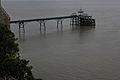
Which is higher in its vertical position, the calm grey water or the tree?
the tree

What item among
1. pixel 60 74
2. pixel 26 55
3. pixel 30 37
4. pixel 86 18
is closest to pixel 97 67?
pixel 60 74

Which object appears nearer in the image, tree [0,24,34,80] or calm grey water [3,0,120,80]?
tree [0,24,34,80]

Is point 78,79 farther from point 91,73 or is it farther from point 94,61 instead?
point 94,61

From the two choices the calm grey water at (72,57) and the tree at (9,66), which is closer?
the tree at (9,66)

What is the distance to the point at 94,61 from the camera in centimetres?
2938

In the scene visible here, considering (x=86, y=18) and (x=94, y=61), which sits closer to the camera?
(x=94, y=61)

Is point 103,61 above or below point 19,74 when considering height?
below

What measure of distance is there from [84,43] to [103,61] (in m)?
12.4

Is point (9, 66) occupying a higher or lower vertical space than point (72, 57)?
higher

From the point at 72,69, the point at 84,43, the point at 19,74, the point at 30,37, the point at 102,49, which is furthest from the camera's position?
the point at 30,37

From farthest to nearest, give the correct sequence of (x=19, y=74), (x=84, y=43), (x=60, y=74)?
(x=84, y=43) → (x=60, y=74) → (x=19, y=74)

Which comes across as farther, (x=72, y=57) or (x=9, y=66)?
(x=72, y=57)

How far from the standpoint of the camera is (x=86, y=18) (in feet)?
214

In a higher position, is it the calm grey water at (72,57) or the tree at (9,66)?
the tree at (9,66)
